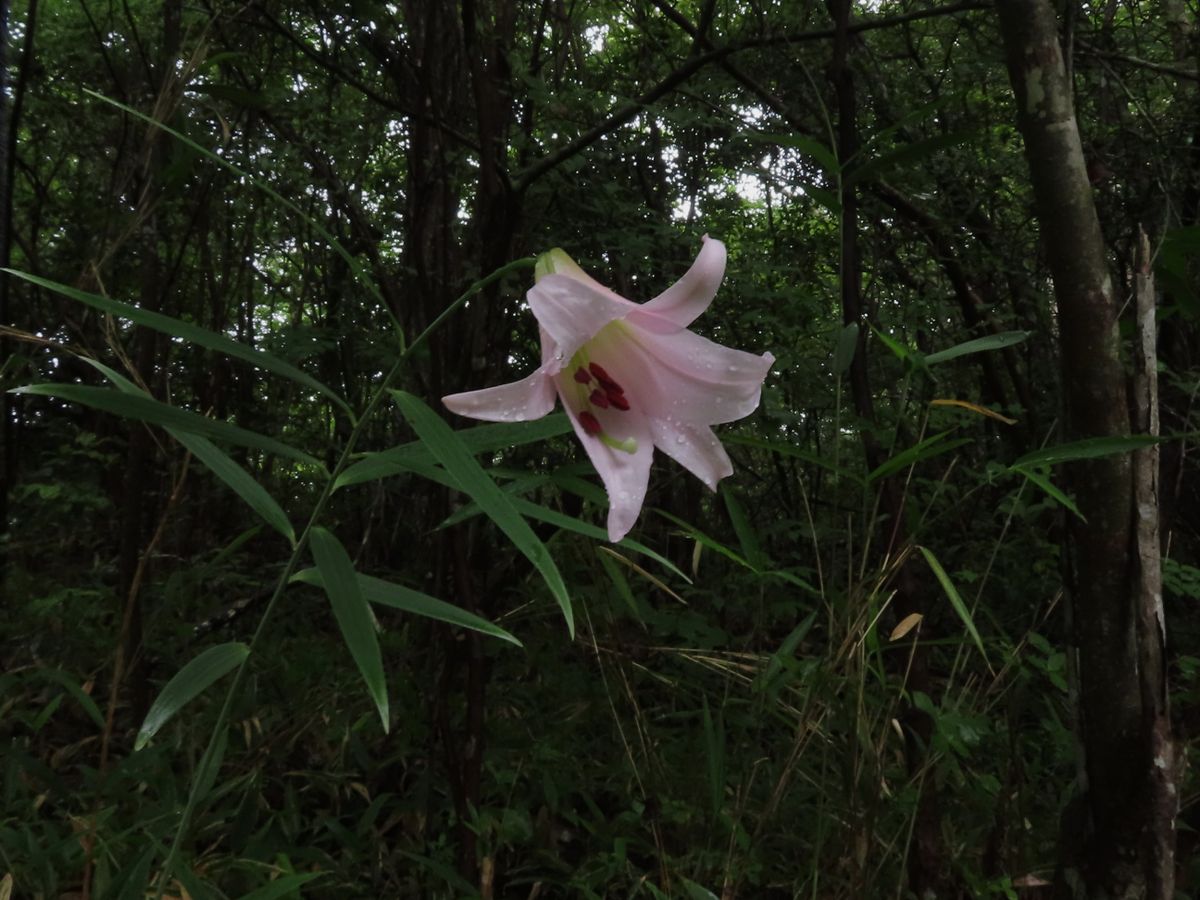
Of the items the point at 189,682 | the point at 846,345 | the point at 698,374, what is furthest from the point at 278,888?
the point at 846,345

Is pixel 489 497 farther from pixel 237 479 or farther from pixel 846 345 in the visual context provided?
pixel 846 345

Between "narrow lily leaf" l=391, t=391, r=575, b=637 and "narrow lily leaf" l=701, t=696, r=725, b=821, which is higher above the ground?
"narrow lily leaf" l=391, t=391, r=575, b=637

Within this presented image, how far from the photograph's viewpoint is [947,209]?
304 cm

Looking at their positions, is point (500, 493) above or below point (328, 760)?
above

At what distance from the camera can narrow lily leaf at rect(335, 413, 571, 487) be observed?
0.87 meters

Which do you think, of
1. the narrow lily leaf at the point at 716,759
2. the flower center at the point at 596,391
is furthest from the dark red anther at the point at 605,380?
the narrow lily leaf at the point at 716,759

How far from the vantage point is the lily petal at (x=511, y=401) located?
740 mm

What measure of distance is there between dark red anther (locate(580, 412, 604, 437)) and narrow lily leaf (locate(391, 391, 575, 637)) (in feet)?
0.41

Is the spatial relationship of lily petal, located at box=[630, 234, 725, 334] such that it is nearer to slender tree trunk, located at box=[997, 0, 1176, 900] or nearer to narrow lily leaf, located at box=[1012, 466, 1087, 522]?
narrow lily leaf, located at box=[1012, 466, 1087, 522]

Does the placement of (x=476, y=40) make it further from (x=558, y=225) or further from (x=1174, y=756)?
(x=1174, y=756)

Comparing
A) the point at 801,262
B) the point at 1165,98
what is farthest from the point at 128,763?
the point at 1165,98

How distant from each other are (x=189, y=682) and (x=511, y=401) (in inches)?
14.8

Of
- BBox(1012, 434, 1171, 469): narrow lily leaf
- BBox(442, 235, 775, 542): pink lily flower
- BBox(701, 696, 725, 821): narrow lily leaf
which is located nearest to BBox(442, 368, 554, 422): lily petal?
BBox(442, 235, 775, 542): pink lily flower

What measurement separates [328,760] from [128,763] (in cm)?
63
